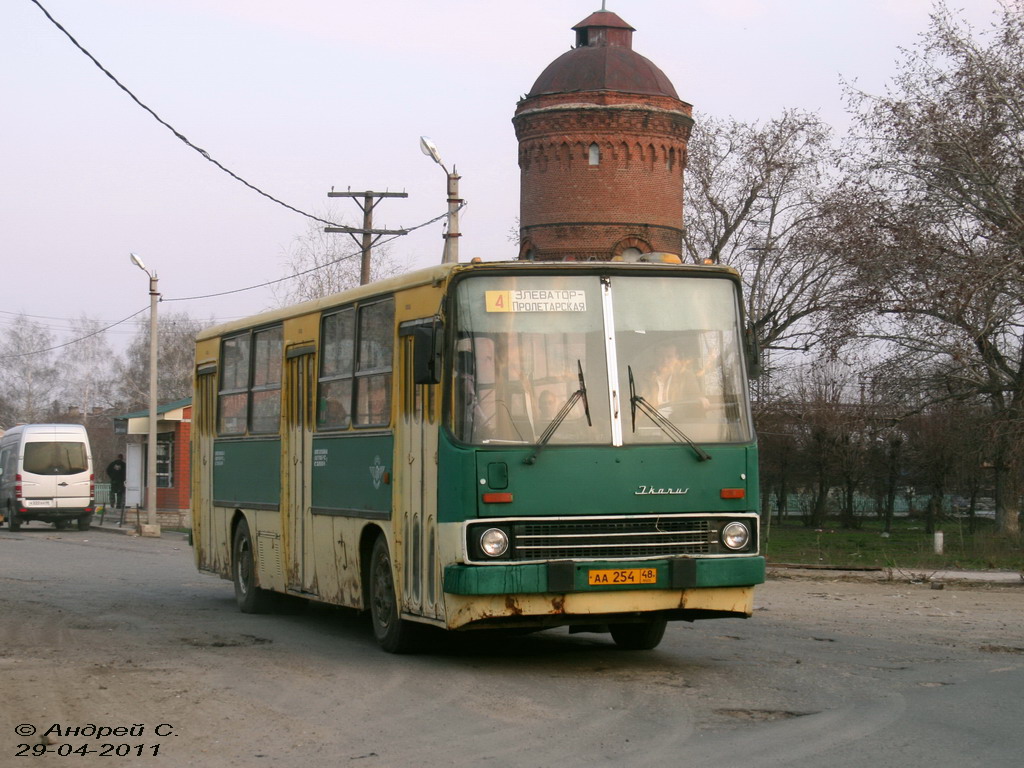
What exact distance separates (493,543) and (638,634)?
227cm

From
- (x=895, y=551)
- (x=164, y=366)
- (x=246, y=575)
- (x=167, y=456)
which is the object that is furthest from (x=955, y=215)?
(x=164, y=366)

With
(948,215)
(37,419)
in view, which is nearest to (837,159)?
(948,215)

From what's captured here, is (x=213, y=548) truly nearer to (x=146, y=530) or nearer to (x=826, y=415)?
(x=146, y=530)

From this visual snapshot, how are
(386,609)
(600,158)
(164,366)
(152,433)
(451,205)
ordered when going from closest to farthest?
1. (386,609)
2. (451,205)
3. (152,433)
4. (600,158)
5. (164,366)

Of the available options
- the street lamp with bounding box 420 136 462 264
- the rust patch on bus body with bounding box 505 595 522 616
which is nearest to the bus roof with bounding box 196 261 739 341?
the rust patch on bus body with bounding box 505 595 522 616

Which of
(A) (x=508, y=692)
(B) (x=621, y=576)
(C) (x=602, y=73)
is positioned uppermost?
(C) (x=602, y=73)

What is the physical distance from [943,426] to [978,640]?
33229 millimetres

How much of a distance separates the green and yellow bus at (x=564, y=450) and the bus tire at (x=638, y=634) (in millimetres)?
25

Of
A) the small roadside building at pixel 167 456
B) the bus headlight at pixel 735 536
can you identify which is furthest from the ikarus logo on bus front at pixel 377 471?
the small roadside building at pixel 167 456

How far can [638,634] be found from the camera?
37.9 ft

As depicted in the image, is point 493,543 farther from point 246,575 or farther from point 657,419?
point 246,575

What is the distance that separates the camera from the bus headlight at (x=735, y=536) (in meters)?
10.3

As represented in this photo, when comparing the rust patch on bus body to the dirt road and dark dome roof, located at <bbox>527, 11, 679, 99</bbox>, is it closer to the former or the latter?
the dirt road

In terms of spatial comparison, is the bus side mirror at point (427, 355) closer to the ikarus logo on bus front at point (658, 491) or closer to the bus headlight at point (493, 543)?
the bus headlight at point (493, 543)
